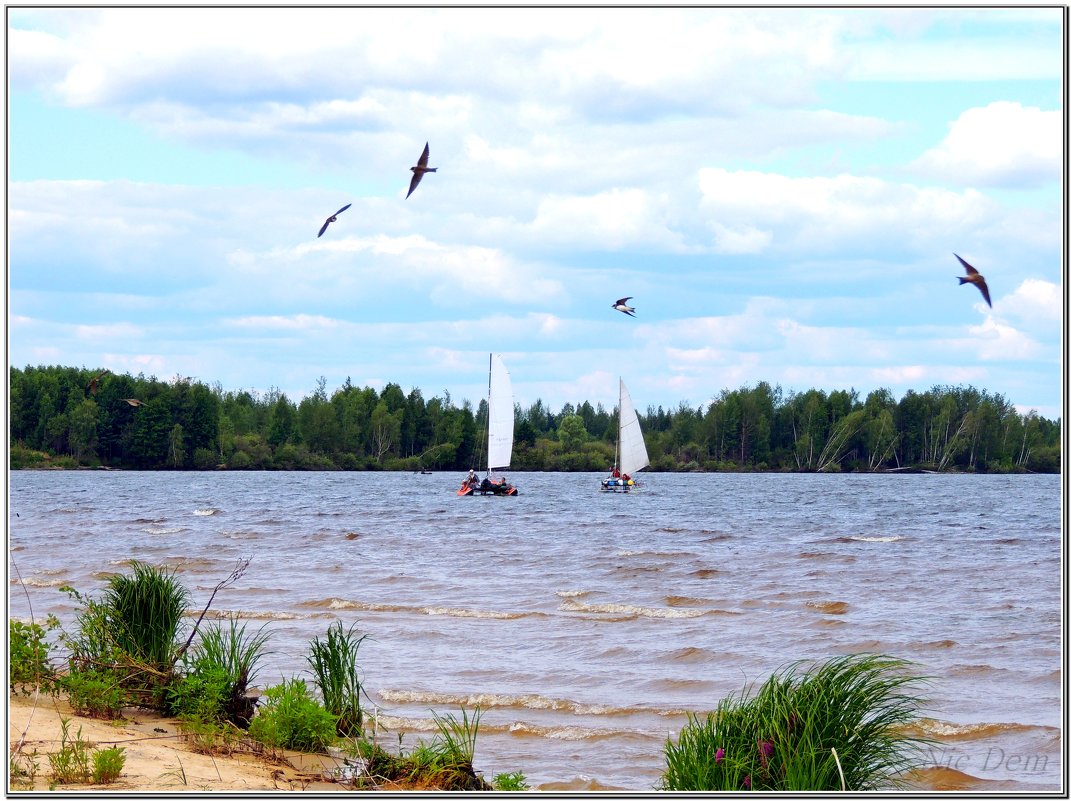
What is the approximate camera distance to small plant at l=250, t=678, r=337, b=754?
689 centimetres

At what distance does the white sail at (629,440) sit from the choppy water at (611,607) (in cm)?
2120

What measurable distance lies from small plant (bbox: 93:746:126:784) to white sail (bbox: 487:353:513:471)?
51.1 m

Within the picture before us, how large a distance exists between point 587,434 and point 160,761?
385 ft

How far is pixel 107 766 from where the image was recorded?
5805 mm

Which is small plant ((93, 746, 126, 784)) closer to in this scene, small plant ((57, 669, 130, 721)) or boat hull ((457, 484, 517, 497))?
small plant ((57, 669, 130, 721))

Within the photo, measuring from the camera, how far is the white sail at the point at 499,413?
5819cm

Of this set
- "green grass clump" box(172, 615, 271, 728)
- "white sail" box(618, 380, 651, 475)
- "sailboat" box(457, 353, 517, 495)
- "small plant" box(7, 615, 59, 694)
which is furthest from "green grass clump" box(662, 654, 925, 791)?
"white sail" box(618, 380, 651, 475)

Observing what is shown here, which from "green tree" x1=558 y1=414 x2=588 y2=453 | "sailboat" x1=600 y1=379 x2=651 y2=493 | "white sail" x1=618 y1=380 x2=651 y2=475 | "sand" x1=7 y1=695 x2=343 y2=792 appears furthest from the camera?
"green tree" x1=558 y1=414 x2=588 y2=453

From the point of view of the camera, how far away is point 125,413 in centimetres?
5409

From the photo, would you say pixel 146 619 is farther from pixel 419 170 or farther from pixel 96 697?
pixel 419 170

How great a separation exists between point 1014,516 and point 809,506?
37.9 ft

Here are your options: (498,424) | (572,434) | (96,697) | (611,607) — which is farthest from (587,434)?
(96,697)

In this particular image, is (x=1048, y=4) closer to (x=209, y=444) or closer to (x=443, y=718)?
(x=443, y=718)

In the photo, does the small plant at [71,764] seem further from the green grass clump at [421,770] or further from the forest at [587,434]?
the forest at [587,434]
